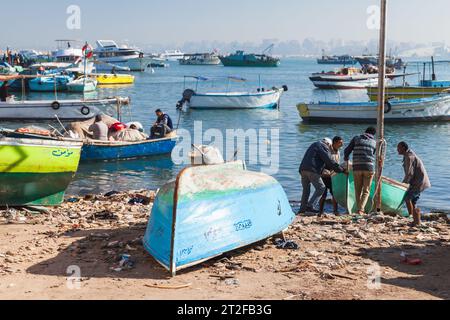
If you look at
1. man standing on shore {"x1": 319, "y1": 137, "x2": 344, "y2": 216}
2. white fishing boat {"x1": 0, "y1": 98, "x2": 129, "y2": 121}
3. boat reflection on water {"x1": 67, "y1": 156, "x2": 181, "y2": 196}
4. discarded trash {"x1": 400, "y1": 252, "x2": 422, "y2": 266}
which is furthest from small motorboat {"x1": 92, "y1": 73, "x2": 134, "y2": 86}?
discarded trash {"x1": 400, "y1": 252, "x2": 422, "y2": 266}

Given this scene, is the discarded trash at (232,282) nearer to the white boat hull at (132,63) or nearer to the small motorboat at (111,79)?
the small motorboat at (111,79)

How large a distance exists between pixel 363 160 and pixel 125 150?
11.3m

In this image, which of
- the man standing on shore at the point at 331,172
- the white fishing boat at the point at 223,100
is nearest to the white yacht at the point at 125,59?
the white fishing boat at the point at 223,100

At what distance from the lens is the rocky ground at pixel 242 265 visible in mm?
7863

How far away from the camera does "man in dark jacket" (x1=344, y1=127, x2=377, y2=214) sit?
12.9 metres

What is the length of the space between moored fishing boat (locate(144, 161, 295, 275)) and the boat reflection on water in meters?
9.35

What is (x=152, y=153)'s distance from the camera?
23.1m

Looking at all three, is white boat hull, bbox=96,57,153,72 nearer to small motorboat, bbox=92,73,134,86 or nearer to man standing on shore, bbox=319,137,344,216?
small motorboat, bbox=92,73,134,86

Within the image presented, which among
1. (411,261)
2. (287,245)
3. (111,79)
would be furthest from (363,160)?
(111,79)

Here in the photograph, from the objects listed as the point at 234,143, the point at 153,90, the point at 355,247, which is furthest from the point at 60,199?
the point at 153,90

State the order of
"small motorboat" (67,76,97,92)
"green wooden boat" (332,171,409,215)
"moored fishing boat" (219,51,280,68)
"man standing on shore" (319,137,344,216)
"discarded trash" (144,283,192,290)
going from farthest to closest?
"moored fishing boat" (219,51,280,68) < "small motorboat" (67,76,97,92) < "green wooden boat" (332,171,409,215) < "man standing on shore" (319,137,344,216) < "discarded trash" (144,283,192,290)

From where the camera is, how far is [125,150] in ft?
73.3

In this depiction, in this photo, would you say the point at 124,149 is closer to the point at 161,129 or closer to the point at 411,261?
the point at 161,129
